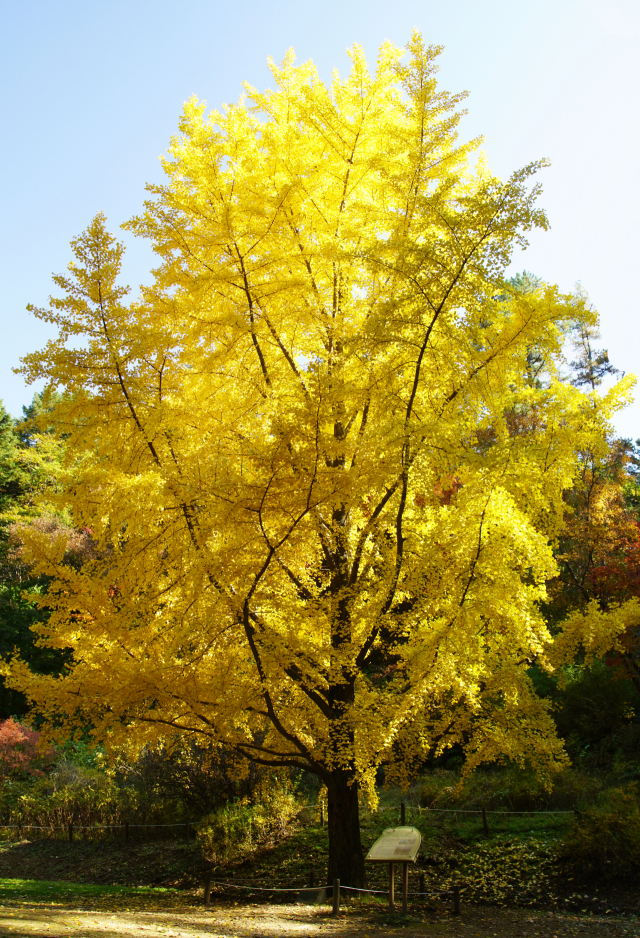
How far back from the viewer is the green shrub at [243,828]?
8852 millimetres

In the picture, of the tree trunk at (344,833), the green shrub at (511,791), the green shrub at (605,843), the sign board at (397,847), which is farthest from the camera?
the green shrub at (511,791)

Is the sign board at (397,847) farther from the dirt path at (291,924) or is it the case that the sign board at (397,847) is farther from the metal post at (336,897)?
the dirt path at (291,924)

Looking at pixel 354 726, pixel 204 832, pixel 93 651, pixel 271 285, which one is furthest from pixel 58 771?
pixel 271 285

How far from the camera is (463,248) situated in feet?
14.0

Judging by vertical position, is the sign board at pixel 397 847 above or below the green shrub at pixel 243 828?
above

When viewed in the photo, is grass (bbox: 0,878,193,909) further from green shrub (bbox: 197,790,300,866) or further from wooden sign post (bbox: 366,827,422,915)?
wooden sign post (bbox: 366,827,422,915)

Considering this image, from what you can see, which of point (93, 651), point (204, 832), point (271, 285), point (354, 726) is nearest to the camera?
point (354, 726)

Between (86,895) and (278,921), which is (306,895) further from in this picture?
(86,895)

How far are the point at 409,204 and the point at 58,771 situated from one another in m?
13.6

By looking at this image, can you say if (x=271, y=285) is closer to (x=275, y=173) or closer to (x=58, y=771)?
(x=275, y=173)

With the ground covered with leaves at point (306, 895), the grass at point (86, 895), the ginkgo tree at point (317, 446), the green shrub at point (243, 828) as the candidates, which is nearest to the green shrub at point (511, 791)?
the ground covered with leaves at point (306, 895)

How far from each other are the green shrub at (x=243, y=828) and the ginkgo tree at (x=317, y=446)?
360 cm

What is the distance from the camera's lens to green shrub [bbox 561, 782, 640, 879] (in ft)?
21.5

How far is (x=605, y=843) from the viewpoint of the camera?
668cm
